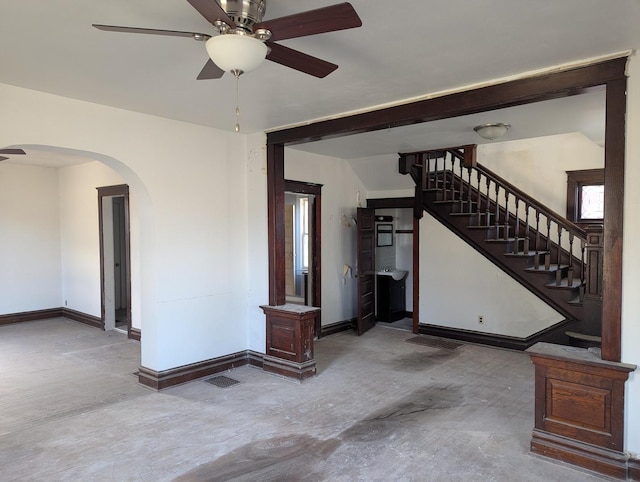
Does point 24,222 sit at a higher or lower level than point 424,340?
higher

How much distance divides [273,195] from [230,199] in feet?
1.66

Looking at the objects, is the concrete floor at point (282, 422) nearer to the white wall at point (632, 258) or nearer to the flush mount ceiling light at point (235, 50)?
the white wall at point (632, 258)

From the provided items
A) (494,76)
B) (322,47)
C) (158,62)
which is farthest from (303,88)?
(494,76)

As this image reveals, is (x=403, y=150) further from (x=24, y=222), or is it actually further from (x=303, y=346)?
(x=24, y=222)

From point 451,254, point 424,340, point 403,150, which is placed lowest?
point 424,340

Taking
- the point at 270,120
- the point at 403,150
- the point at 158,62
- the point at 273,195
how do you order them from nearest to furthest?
the point at 158,62 → the point at 270,120 → the point at 273,195 → the point at 403,150

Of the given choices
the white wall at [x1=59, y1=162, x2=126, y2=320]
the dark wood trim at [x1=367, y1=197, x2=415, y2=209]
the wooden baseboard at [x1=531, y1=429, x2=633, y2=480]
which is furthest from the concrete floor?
the dark wood trim at [x1=367, y1=197, x2=415, y2=209]

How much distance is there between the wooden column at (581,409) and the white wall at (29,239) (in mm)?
7787

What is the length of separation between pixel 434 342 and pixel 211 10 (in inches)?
207

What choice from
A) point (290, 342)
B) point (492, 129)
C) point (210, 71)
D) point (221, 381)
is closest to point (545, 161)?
point (492, 129)

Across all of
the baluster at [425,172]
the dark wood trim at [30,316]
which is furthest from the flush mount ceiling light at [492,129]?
the dark wood trim at [30,316]

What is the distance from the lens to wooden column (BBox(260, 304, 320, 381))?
4.51m

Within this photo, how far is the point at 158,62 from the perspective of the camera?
9.32 ft

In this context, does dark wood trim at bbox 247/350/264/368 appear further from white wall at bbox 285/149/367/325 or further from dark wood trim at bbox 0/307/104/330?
dark wood trim at bbox 0/307/104/330
